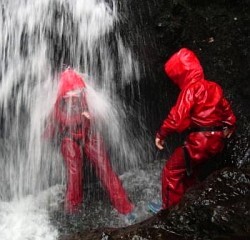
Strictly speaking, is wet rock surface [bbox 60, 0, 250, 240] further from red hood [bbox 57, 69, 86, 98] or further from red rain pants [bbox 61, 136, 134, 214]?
red rain pants [bbox 61, 136, 134, 214]

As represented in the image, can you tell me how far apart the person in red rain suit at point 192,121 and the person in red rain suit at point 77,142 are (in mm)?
874

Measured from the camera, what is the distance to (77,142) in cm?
588

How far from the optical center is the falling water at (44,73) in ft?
21.3

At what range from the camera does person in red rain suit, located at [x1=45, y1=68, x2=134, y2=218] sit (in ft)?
19.0

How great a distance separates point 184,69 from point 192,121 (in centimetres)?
72

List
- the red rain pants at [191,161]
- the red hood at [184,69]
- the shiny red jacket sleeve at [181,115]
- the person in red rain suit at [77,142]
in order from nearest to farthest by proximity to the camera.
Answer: the shiny red jacket sleeve at [181,115]
the red rain pants at [191,161]
the red hood at [184,69]
the person in red rain suit at [77,142]

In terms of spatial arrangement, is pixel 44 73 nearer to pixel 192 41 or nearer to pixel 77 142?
pixel 77 142

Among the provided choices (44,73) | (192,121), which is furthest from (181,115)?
(44,73)

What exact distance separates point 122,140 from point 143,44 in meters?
1.72

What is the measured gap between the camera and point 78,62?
6.60m

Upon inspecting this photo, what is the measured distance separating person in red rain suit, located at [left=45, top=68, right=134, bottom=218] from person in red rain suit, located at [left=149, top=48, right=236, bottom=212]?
2.87 ft

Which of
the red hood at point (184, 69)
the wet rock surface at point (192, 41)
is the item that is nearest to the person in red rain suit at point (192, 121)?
the red hood at point (184, 69)

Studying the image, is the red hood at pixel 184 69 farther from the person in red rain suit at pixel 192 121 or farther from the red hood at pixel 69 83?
the red hood at pixel 69 83

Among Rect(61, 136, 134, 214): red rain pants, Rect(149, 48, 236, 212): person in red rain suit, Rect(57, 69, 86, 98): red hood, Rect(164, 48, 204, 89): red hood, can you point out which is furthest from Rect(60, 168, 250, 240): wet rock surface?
Rect(57, 69, 86, 98): red hood
